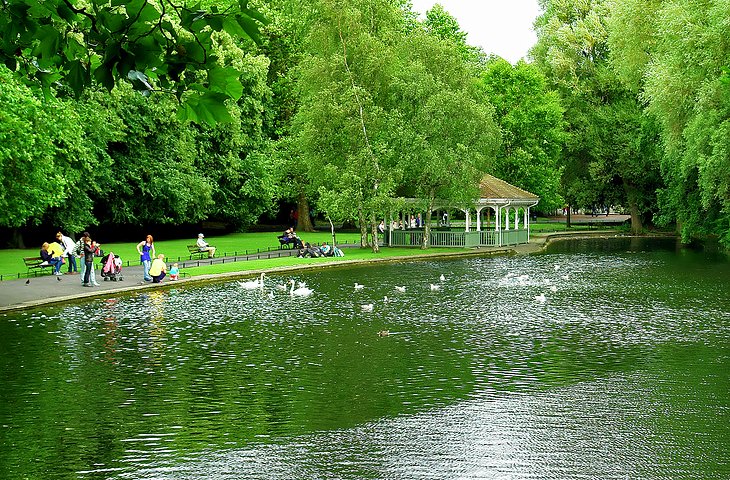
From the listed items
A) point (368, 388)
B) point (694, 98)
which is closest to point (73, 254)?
point (368, 388)

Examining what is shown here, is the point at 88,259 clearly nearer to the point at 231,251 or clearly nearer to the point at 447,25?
the point at 231,251

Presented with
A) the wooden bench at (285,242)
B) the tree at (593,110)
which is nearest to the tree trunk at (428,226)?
the wooden bench at (285,242)

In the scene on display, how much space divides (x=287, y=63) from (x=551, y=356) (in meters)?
56.8

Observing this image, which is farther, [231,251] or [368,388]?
[231,251]

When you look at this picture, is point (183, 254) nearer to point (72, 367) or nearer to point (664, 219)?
point (72, 367)

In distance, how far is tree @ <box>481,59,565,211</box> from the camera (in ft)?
229

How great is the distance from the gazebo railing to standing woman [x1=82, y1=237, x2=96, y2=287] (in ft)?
91.6

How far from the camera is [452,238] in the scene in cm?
5459

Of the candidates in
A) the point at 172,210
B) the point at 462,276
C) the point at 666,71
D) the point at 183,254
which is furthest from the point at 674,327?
the point at 172,210

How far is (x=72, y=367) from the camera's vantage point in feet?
55.7

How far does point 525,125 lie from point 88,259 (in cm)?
4746

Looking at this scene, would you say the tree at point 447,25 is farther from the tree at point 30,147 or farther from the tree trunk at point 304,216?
the tree at point 30,147

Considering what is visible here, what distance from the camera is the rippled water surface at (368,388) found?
1095cm

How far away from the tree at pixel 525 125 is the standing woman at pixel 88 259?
4564 centimetres
